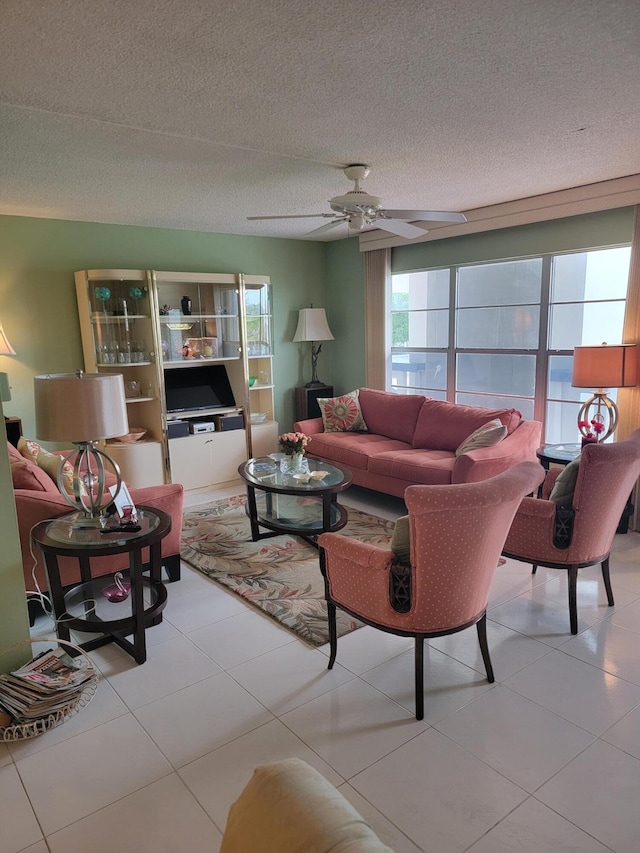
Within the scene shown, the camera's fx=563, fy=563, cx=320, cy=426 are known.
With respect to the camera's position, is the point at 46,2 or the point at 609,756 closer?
the point at 46,2

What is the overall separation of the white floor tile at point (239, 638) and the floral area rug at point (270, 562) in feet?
0.25

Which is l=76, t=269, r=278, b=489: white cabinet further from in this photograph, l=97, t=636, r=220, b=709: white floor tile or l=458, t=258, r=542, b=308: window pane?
l=97, t=636, r=220, b=709: white floor tile

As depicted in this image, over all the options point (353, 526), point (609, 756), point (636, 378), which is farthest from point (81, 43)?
point (636, 378)

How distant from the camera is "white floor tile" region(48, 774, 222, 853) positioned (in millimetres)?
1751

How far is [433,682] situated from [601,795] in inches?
30.6

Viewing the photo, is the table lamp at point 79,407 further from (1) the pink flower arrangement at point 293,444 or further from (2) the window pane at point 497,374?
(2) the window pane at point 497,374

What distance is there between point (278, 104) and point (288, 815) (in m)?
2.59

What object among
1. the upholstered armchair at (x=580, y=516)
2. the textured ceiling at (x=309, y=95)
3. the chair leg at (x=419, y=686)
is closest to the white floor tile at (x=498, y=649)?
the upholstered armchair at (x=580, y=516)

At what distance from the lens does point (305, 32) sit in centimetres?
188

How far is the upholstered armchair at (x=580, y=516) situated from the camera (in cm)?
275

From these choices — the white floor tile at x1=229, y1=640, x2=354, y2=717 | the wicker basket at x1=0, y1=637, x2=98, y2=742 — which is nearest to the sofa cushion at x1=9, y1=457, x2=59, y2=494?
the wicker basket at x1=0, y1=637, x2=98, y2=742

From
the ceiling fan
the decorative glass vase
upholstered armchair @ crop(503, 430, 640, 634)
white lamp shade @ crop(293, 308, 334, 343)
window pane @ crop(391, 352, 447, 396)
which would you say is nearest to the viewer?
upholstered armchair @ crop(503, 430, 640, 634)

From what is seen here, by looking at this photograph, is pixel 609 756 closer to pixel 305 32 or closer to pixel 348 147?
pixel 305 32

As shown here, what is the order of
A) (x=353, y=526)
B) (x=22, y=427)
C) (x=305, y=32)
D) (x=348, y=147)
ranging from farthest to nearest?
(x=22, y=427) → (x=353, y=526) → (x=348, y=147) → (x=305, y=32)
